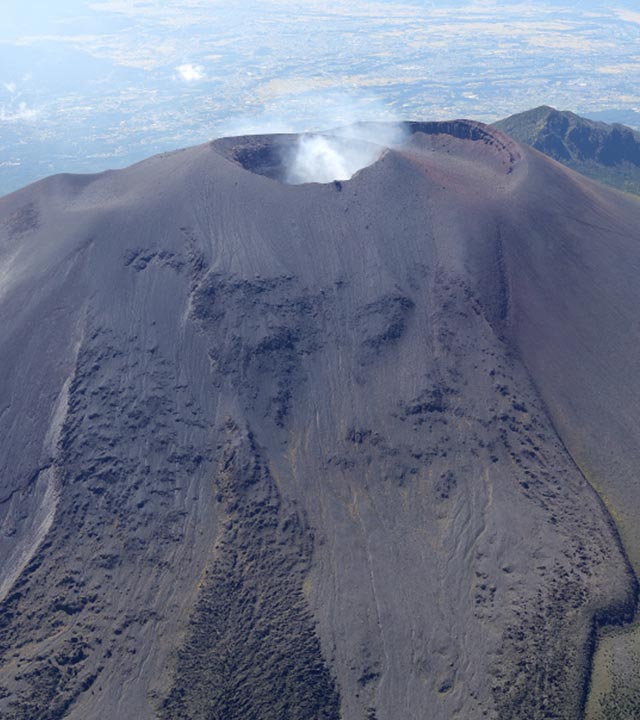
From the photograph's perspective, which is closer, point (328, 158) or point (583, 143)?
point (328, 158)

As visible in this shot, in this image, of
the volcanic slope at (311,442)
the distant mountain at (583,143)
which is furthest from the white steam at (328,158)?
the distant mountain at (583,143)

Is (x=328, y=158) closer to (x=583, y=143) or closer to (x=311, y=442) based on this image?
(x=311, y=442)

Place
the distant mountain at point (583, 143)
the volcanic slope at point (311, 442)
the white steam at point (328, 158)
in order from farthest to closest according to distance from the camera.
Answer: the distant mountain at point (583, 143)
the white steam at point (328, 158)
the volcanic slope at point (311, 442)

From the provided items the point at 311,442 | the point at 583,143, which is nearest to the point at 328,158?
the point at 311,442

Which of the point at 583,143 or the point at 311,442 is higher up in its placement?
the point at 311,442

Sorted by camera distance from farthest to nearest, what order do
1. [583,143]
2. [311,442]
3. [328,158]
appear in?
[583,143]
[328,158]
[311,442]

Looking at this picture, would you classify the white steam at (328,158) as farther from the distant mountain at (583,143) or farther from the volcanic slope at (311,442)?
the distant mountain at (583,143)

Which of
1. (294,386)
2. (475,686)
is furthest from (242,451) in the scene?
(475,686)
